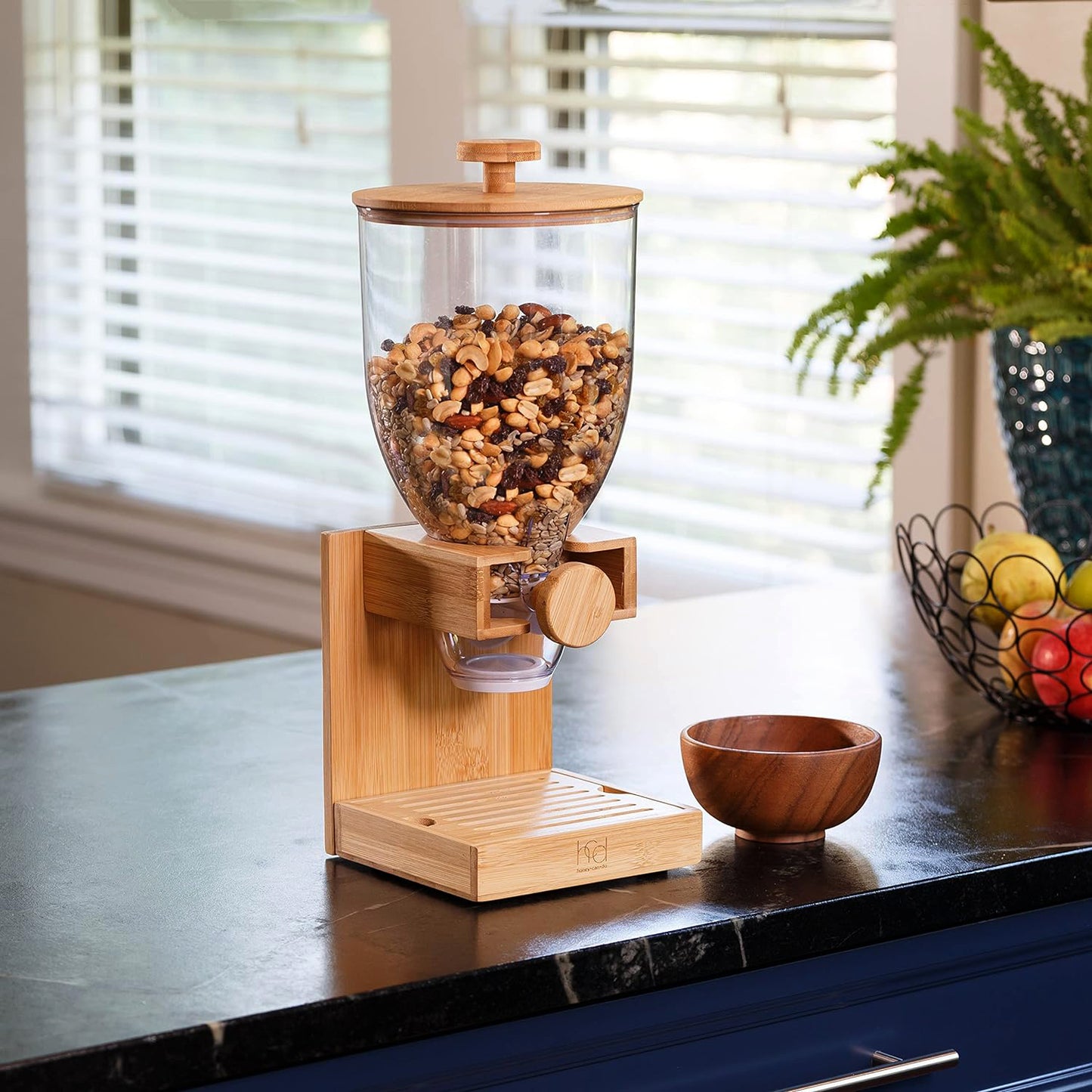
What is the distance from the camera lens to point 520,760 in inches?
44.3

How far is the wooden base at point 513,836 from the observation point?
98 cm

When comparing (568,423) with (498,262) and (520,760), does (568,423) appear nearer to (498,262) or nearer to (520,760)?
(498,262)

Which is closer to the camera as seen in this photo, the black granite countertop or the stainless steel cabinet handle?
the black granite countertop

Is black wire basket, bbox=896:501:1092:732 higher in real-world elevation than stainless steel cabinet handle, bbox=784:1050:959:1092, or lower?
higher

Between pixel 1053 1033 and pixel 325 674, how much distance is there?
481 millimetres

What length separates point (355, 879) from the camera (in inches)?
40.6

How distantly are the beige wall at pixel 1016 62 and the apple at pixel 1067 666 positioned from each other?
0.68 metres

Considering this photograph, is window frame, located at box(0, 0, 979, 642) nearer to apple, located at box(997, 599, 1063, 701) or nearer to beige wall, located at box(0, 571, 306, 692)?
beige wall, located at box(0, 571, 306, 692)

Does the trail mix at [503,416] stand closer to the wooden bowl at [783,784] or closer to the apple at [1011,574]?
the wooden bowl at [783,784]

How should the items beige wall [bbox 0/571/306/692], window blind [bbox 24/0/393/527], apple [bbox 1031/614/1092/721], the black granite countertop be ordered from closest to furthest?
the black granite countertop
apple [bbox 1031/614/1092/721]
window blind [bbox 24/0/393/527]
beige wall [bbox 0/571/306/692]

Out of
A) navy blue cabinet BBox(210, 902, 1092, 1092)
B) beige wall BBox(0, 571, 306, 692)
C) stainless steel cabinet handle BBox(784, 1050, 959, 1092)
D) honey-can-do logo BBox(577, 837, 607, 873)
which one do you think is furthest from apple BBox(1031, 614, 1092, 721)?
beige wall BBox(0, 571, 306, 692)

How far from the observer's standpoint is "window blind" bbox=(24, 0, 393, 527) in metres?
2.85

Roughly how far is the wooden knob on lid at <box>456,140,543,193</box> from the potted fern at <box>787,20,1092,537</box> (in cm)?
69

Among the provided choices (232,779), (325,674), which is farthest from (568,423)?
(232,779)
